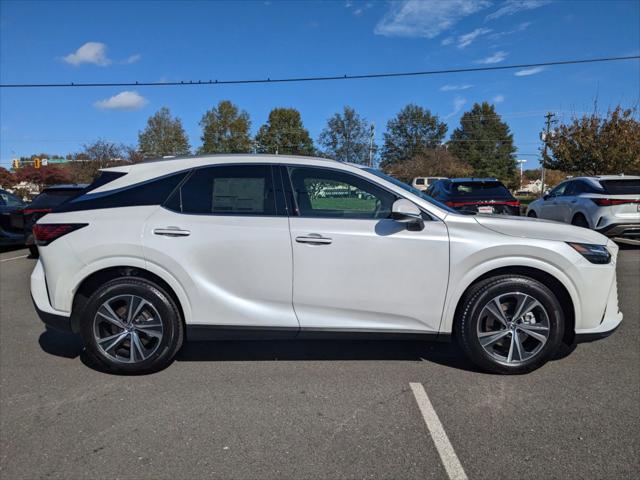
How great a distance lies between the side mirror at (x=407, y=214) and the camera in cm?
363

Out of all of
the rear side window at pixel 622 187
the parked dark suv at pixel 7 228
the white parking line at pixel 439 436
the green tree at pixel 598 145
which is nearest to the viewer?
the white parking line at pixel 439 436

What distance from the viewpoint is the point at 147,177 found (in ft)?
13.0

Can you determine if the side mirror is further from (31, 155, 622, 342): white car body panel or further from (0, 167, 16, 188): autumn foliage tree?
(0, 167, 16, 188): autumn foliage tree

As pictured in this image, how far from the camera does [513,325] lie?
12.2ft

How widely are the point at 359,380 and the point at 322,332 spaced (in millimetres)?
472

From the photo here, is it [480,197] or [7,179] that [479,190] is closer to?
[480,197]

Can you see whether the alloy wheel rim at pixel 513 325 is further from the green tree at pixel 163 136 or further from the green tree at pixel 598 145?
the green tree at pixel 163 136

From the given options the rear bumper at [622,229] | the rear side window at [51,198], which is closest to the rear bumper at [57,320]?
the rear side window at [51,198]

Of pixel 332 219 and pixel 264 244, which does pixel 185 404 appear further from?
pixel 332 219

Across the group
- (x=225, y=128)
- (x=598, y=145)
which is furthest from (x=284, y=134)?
(x=598, y=145)

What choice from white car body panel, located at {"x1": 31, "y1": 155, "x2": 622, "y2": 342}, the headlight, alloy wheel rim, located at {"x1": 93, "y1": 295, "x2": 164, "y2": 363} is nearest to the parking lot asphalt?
alloy wheel rim, located at {"x1": 93, "y1": 295, "x2": 164, "y2": 363}

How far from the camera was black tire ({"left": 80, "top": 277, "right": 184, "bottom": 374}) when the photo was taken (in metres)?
3.74

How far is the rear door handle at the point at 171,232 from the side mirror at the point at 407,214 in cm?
161

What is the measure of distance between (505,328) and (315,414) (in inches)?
64.4
